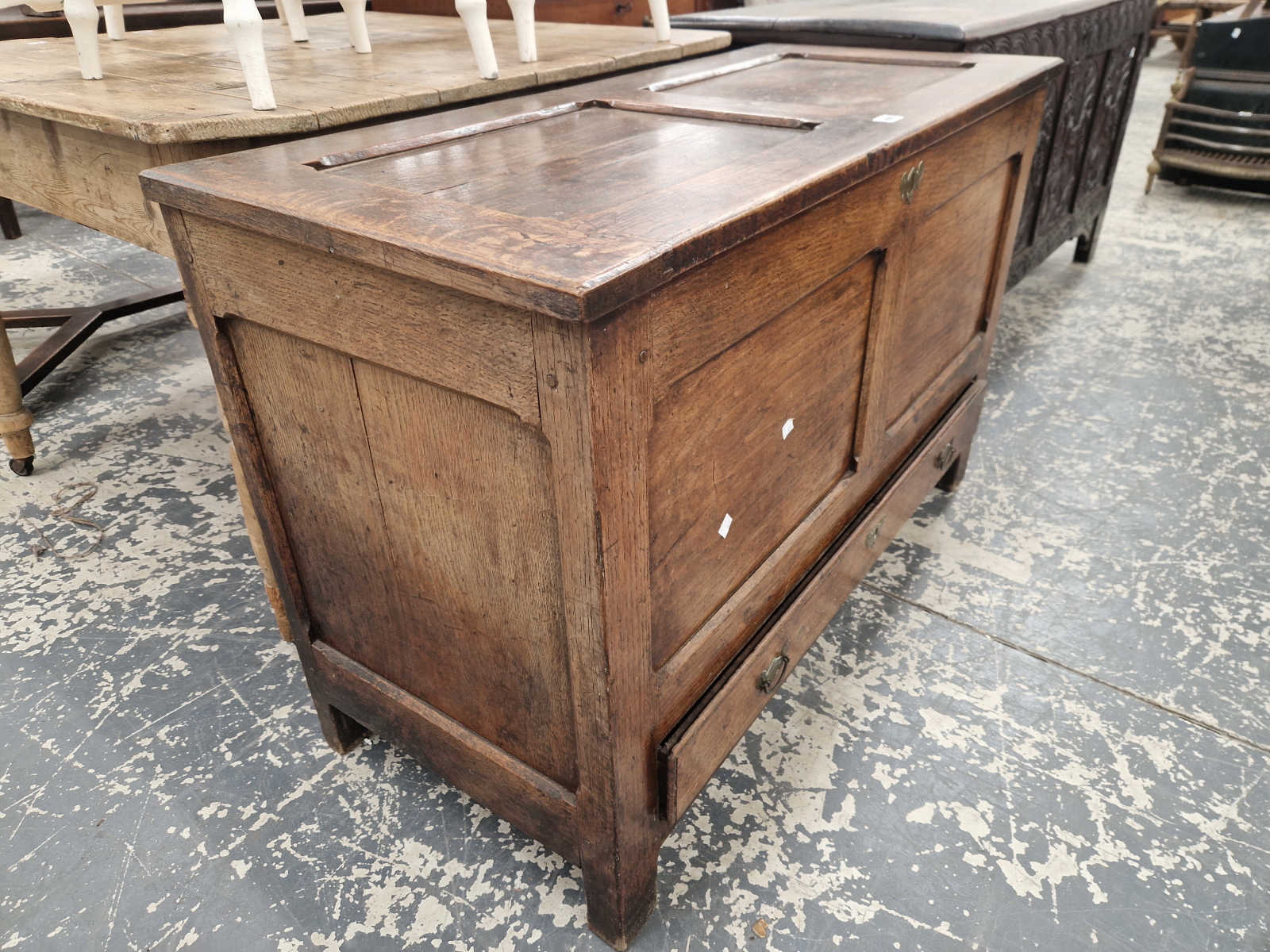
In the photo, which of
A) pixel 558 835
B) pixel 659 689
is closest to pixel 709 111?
pixel 659 689

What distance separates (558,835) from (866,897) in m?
0.46

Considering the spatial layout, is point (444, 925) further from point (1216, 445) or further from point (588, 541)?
point (1216, 445)

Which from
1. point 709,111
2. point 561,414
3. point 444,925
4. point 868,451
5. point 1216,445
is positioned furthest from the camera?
point 1216,445

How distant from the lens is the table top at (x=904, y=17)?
6.61 feet

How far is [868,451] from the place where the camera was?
149 cm

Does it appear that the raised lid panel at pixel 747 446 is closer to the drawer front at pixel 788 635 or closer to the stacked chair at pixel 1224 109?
the drawer front at pixel 788 635

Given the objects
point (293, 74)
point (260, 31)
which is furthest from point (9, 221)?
point (260, 31)

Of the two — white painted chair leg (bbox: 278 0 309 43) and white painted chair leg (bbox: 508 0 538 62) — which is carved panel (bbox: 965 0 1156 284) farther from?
white painted chair leg (bbox: 278 0 309 43)

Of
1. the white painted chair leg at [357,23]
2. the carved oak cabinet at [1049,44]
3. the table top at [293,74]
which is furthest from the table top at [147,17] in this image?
the carved oak cabinet at [1049,44]

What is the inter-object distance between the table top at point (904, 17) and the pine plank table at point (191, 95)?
0.27 meters

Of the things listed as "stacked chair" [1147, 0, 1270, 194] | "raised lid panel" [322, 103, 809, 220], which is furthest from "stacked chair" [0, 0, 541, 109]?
"stacked chair" [1147, 0, 1270, 194]

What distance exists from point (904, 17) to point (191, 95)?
5.59 ft

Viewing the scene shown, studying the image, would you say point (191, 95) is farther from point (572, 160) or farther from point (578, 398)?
point (578, 398)

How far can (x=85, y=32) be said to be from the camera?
147 centimetres
